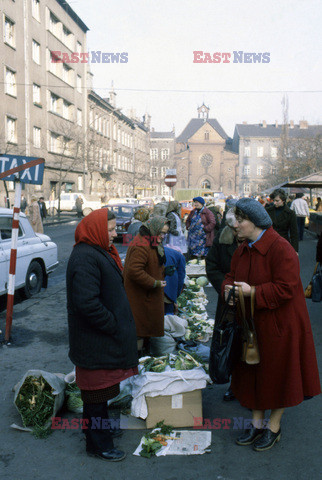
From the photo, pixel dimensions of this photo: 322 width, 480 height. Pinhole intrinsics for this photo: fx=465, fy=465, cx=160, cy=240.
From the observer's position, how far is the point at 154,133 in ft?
331

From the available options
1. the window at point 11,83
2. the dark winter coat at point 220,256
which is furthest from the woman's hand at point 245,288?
the window at point 11,83

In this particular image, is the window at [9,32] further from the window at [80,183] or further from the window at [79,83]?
the window at [80,183]

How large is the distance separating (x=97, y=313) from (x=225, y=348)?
950 mm

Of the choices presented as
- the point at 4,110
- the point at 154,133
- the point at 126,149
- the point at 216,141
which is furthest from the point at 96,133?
the point at 154,133

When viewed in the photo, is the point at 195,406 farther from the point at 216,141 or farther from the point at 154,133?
the point at 154,133

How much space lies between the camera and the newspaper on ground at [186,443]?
11.4ft

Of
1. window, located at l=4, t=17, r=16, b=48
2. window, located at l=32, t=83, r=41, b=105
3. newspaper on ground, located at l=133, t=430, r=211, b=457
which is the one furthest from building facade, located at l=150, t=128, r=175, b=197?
newspaper on ground, located at l=133, t=430, r=211, b=457

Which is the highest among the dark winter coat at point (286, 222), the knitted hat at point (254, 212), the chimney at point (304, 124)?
the chimney at point (304, 124)

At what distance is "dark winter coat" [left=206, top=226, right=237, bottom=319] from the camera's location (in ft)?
15.2

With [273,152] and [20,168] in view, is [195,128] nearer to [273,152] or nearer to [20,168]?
[273,152]

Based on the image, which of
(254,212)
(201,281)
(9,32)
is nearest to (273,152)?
(9,32)

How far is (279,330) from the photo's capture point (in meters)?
3.20

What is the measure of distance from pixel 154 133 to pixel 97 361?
101 meters

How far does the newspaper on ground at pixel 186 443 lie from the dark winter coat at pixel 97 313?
75 cm
